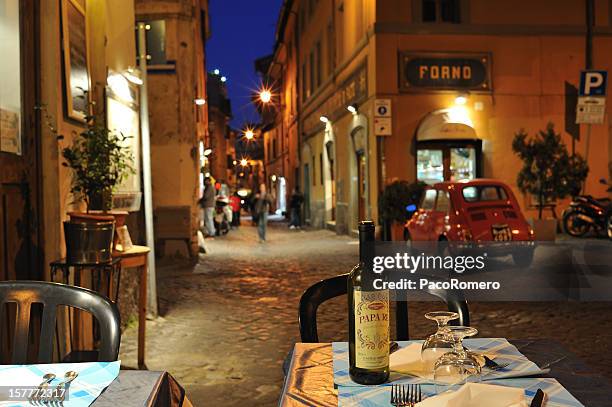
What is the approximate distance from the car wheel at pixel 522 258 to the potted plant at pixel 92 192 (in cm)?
784

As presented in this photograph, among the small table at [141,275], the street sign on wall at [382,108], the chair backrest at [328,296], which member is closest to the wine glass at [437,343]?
the chair backrest at [328,296]

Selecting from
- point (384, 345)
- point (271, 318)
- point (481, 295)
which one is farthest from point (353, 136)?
point (384, 345)

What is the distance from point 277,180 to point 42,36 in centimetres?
4392

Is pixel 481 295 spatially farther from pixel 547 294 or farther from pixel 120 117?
pixel 120 117

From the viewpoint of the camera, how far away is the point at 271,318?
7676mm

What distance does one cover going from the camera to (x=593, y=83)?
1606 cm

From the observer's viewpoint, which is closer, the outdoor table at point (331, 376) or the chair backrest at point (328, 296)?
the outdoor table at point (331, 376)

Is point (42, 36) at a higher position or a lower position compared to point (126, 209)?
higher

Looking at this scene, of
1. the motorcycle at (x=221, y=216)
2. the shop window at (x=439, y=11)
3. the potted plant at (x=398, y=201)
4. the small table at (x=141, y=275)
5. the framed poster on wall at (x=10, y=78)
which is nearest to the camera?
the framed poster on wall at (x=10, y=78)

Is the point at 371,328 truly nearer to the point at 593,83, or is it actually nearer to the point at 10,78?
the point at 10,78

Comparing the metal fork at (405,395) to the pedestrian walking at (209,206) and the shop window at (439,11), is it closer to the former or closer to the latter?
the shop window at (439,11)

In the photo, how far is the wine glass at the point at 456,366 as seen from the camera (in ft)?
6.16

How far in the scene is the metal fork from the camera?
1.76 meters

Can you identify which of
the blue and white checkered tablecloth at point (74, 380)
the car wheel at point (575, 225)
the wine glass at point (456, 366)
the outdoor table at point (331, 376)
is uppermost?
the wine glass at point (456, 366)
